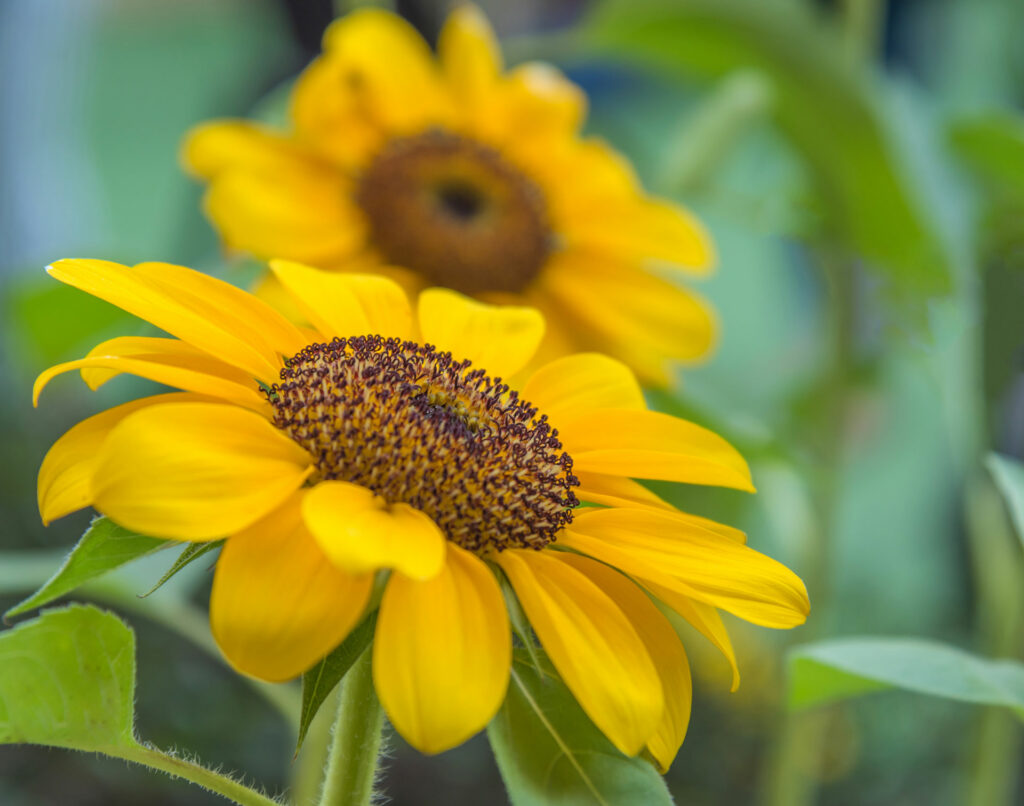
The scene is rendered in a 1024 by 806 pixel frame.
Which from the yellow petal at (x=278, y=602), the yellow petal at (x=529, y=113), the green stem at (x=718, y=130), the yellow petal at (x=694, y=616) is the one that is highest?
the green stem at (x=718, y=130)

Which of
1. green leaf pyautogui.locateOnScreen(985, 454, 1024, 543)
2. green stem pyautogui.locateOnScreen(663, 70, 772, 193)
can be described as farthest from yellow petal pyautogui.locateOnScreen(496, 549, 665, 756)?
green stem pyautogui.locateOnScreen(663, 70, 772, 193)

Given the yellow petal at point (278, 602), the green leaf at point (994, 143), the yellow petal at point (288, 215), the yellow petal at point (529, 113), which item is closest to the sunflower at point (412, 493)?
the yellow petal at point (278, 602)

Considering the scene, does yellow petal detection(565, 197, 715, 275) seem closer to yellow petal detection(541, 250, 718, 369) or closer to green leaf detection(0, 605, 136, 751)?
yellow petal detection(541, 250, 718, 369)

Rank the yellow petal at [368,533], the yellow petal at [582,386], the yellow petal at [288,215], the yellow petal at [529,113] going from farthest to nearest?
the yellow petal at [529,113] < the yellow petal at [288,215] < the yellow petal at [582,386] < the yellow petal at [368,533]

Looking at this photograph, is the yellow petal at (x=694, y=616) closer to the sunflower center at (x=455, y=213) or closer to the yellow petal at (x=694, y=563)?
the yellow petal at (x=694, y=563)

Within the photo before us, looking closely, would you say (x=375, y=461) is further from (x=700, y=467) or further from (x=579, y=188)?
(x=579, y=188)

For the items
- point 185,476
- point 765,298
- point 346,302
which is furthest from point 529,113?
point 765,298
